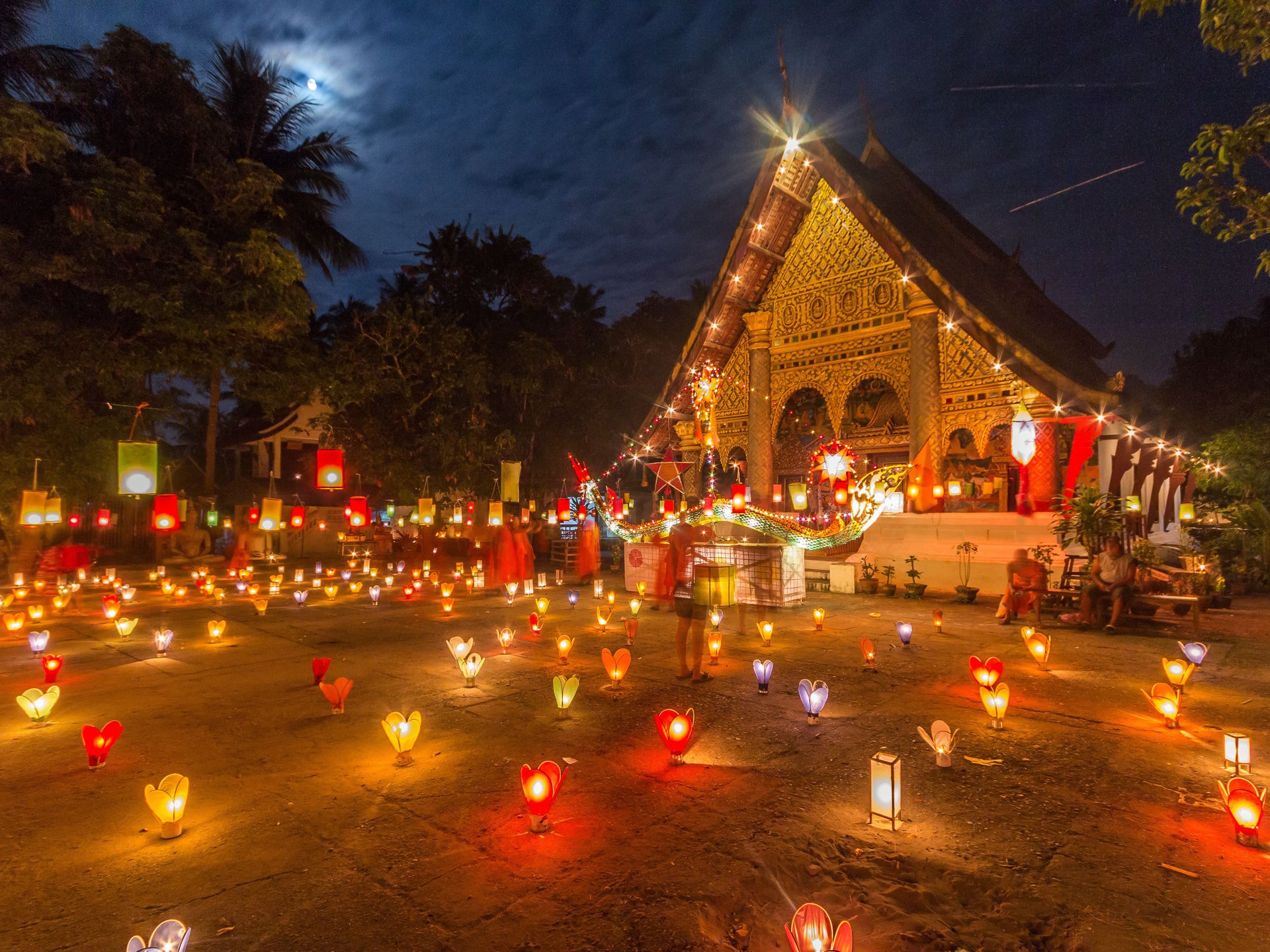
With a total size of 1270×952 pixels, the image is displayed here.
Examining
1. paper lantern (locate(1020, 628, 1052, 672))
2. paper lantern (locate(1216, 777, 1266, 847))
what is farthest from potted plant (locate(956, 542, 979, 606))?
paper lantern (locate(1216, 777, 1266, 847))

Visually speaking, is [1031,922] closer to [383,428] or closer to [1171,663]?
[1171,663]

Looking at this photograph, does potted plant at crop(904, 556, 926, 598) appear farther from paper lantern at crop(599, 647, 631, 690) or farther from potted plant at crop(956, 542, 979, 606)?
paper lantern at crop(599, 647, 631, 690)

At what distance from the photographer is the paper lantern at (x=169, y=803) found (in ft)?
12.8

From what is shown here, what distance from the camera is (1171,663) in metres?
6.05

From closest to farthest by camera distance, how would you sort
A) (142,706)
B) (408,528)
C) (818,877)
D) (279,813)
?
(818,877) < (279,813) < (142,706) < (408,528)

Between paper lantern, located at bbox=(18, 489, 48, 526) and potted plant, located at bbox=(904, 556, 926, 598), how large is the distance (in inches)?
768

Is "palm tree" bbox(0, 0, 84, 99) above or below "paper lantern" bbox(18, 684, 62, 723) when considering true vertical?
above

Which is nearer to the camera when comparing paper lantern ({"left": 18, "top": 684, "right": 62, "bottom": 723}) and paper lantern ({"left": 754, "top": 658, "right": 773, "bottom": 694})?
paper lantern ({"left": 18, "top": 684, "right": 62, "bottom": 723})

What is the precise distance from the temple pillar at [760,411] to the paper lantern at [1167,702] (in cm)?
1125

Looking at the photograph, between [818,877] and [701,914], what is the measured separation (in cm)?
72

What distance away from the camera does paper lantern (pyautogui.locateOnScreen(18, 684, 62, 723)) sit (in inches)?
237

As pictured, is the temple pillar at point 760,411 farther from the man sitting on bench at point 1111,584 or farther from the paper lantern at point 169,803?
the paper lantern at point 169,803

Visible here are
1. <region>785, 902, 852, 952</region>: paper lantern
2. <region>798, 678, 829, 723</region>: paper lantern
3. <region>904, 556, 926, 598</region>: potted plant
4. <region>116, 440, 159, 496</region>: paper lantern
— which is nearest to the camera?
<region>785, 902, 852, 952</region>: paper lantern

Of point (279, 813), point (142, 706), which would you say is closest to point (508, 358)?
point (142, 706)
